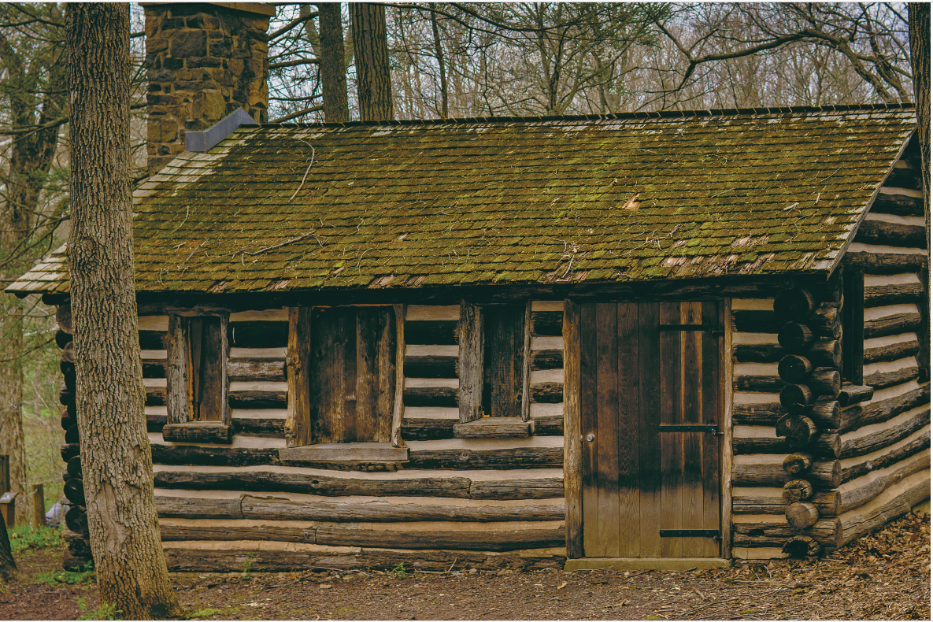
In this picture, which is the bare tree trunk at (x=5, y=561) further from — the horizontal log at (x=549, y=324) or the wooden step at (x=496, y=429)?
the horizontal log at (x=549, y=324)

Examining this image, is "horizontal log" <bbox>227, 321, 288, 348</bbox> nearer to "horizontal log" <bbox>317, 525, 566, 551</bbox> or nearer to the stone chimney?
"horizontal log" <bbox>317, 525, 566, 551</bbox>

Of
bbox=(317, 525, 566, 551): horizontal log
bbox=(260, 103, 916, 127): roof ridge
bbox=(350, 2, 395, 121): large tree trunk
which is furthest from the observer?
bbox=(350, 2, 395, 121): large tree trunk

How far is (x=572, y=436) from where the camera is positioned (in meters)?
8.00

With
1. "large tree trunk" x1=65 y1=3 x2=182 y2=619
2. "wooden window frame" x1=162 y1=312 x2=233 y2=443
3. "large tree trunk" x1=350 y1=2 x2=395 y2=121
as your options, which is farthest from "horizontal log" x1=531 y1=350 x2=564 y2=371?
"large tree trunk" x1=350 y1=2 x2=395 y2=121

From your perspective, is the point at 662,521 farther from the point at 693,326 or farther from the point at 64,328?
the point at 64,328

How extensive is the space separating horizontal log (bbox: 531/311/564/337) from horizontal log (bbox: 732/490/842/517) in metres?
2.20

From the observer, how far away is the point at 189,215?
9586 mm

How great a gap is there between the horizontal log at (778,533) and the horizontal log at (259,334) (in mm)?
4726

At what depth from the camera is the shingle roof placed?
25.0 ft

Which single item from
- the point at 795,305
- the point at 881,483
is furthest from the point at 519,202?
the point at 881,483

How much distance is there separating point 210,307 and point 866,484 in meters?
6.69

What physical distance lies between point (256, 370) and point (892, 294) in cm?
660

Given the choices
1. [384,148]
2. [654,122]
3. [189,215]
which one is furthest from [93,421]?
[654,122]

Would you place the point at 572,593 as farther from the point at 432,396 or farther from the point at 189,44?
the point at 189,44
